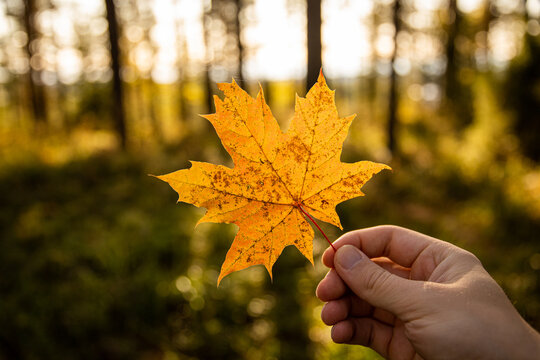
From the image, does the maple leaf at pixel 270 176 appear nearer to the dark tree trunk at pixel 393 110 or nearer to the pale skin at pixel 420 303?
the pale skin at pixel 420 303

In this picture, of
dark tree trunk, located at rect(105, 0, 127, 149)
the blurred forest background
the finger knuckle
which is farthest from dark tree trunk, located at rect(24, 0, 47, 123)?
the finger knuckle

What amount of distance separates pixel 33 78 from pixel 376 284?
19.8 meters

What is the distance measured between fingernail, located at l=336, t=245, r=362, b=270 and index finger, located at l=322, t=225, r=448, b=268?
0.12 meters

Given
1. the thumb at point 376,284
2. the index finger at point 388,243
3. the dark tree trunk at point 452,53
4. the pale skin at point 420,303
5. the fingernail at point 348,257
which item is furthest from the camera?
the dark tree trunk at point 452,53

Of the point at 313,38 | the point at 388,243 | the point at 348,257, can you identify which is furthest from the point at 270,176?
the point at 313,38

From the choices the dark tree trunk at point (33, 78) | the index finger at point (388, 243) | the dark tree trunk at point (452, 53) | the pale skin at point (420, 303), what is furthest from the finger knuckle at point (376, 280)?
the dark tree trunk at point (33, 78)

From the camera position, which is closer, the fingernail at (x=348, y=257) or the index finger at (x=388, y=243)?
the fingernail at (x=348, y=257)

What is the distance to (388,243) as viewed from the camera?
5.31ft

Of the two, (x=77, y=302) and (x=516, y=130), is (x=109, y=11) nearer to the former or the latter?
(x=77, y=302)

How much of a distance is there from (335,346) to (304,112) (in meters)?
2.57

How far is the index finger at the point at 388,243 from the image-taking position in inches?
59.3

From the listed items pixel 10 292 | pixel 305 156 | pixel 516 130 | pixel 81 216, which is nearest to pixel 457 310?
pixel 305 156

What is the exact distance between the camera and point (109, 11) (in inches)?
338

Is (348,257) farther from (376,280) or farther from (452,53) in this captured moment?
(452,53)
